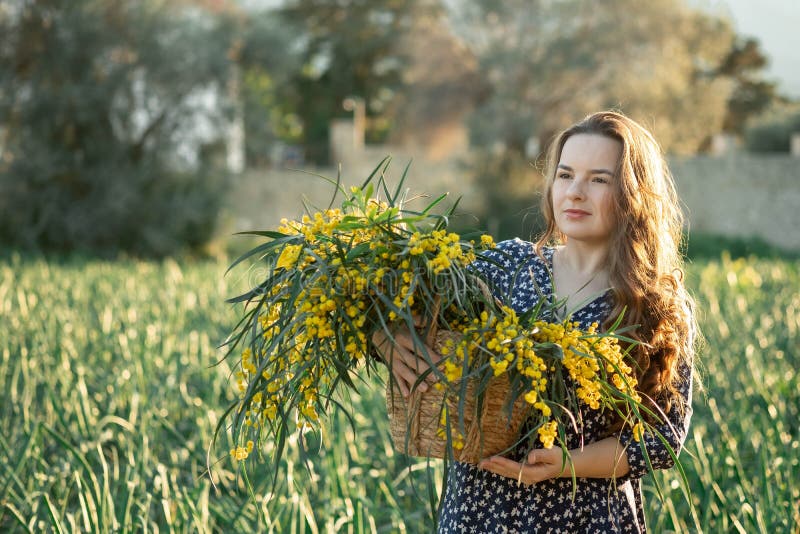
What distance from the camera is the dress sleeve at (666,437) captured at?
169 cm

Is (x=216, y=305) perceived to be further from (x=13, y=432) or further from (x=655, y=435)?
(x=655, y=435)

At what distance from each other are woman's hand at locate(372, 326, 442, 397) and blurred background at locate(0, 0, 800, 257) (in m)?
7.00

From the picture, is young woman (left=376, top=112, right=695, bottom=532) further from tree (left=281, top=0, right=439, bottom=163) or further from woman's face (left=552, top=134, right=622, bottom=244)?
tree (left=281, top=0, right=439, bottom=163)

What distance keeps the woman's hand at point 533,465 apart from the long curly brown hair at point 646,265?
20 cm

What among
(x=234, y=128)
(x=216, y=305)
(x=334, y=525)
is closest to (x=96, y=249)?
(x=234, y=128)

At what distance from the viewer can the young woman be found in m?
1.70

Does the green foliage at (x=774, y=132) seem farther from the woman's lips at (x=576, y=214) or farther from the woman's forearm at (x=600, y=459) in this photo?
the woman's forearm at (x=600, y=459)

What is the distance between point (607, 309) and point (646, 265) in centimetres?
11

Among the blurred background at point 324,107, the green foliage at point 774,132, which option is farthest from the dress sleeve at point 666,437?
the green foliage at point 774,132

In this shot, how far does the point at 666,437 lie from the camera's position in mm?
1687

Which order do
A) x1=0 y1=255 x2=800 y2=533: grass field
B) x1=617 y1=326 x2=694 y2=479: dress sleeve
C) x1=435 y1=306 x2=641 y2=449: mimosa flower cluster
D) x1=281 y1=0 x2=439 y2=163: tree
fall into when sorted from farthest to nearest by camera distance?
x1=281 y1=0 x2=439 y2=163: tree → x1=0 y1=255 x2=800 y2=533: grass field → x1=617 y1=326 x2=694 y2=479: dress sleeve → x1=435 y1=306 x2=641 y2=449: mimosa flower cluster

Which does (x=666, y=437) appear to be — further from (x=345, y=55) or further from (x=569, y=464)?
(x=345, y=55)

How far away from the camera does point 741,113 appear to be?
3139cm

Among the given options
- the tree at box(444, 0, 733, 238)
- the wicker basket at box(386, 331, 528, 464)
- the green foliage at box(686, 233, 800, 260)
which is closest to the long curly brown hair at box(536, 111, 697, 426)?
the wicker basket at box(386, 331, 528, 464)
